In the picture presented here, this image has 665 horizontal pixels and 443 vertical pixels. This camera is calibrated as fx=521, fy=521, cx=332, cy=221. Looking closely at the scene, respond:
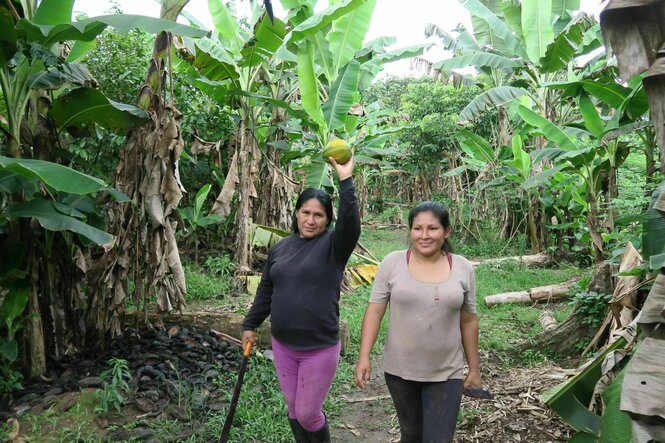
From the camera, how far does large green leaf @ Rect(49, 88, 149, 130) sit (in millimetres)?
3740

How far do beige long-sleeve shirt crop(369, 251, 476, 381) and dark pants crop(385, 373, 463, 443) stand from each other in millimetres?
59

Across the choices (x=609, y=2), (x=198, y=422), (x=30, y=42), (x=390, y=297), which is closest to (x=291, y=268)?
(x=390, y=297)

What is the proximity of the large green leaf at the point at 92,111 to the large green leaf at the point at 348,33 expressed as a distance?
360 cm

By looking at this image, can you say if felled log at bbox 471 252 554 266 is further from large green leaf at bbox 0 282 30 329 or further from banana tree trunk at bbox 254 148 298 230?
large green leaf at bbox 0 282 30 329

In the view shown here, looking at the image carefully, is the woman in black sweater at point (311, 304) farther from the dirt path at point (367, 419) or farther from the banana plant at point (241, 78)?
the banana plant at point (241, 78)

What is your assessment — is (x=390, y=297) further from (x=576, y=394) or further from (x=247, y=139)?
(x=247, y=139)

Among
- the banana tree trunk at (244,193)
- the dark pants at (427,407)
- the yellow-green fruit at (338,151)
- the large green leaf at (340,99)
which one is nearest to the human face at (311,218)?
the yellow-green fruit at (338,151)

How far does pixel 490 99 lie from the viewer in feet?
30.0

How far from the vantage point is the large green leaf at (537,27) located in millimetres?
8109

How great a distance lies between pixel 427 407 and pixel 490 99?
769cm

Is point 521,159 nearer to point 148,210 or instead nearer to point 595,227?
point 595,227

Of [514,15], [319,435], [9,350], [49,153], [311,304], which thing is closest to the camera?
[311,304]

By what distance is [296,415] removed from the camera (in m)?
2.79

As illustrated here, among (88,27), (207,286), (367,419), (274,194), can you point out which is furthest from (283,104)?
(367,419)
